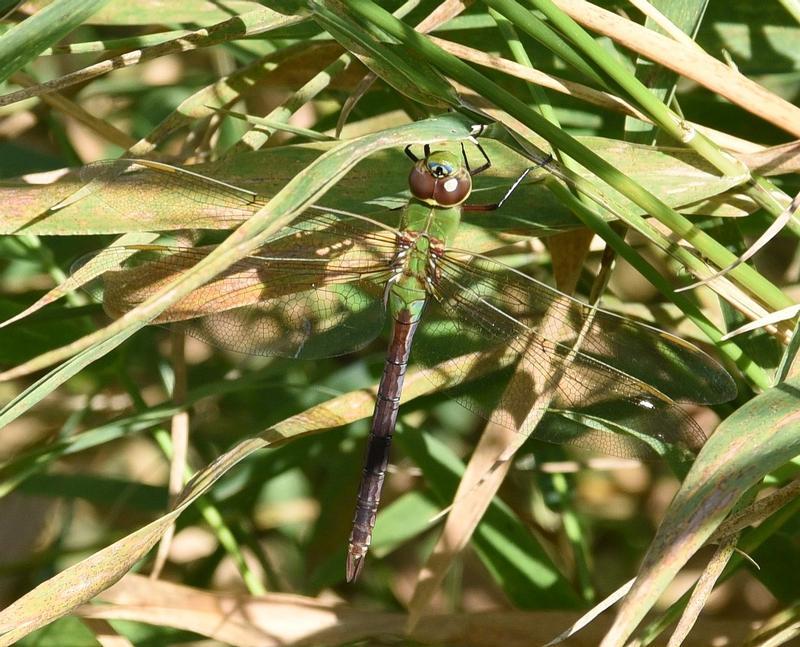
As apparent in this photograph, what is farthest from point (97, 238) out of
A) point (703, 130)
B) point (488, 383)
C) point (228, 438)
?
point (703, 130)

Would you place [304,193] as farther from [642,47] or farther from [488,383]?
[488,383]

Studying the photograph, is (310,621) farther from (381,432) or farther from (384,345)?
(384,345)

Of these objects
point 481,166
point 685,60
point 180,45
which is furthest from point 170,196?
point 685,60

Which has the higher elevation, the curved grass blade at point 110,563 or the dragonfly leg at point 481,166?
the dragonfly leg at point 481,166

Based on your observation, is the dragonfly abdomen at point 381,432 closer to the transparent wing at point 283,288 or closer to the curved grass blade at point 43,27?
the transparent wing at point 283,288

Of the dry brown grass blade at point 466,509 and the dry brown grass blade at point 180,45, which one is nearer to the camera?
the dry brown grass blade at point 180,45

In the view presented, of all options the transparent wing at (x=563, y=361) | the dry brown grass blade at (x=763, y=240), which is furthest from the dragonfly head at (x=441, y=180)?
the dry brown grass blade at (x=763, y=240)
